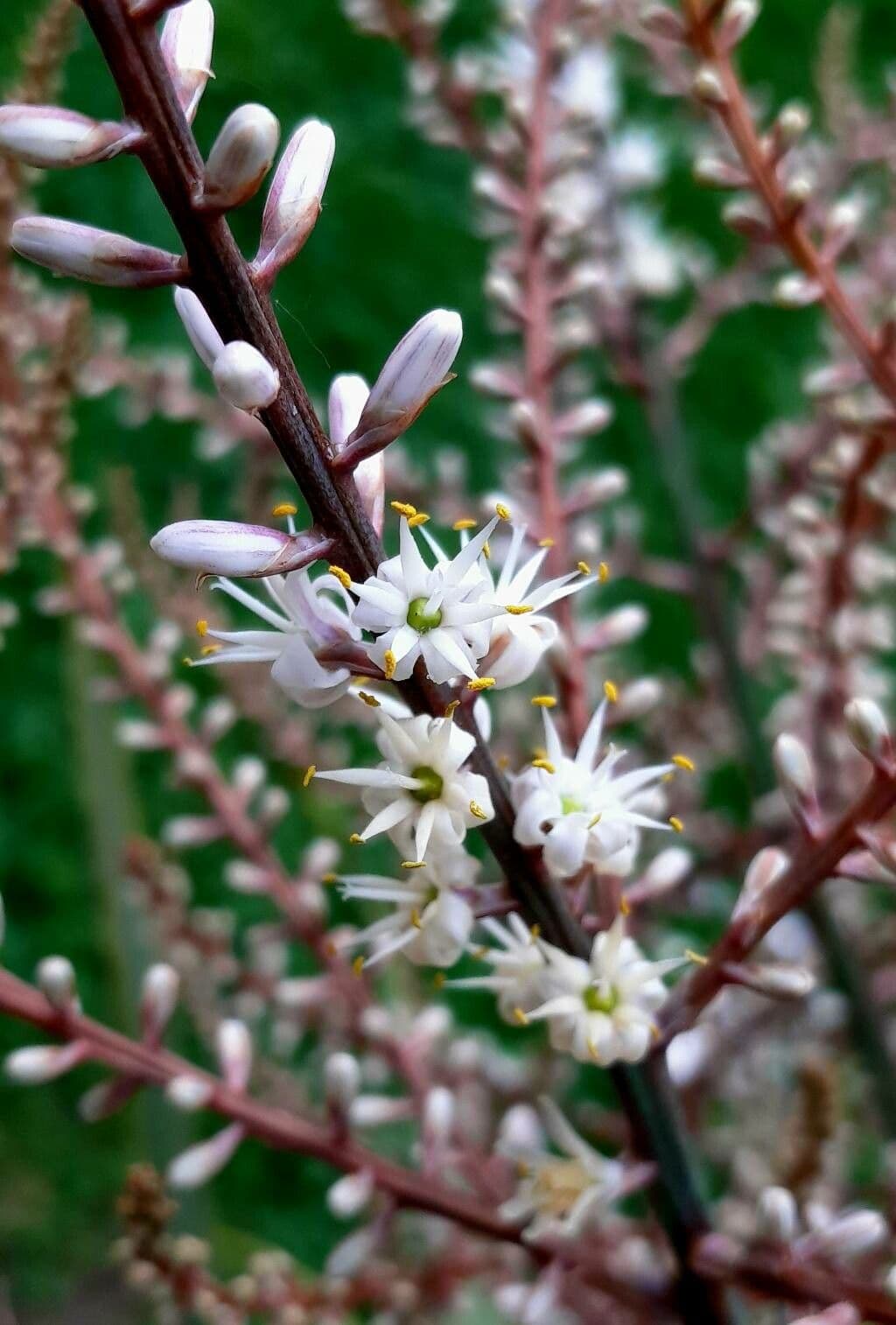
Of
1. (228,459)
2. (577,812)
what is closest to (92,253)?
(577,812)

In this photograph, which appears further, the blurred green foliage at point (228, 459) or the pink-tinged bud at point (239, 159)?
the blurred green foliage at point (228, 459)

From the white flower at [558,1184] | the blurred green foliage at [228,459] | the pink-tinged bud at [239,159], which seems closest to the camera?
the pink-tinged bud at [239,159]

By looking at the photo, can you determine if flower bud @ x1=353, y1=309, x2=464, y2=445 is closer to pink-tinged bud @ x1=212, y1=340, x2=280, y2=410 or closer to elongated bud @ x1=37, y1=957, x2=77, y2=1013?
pink-tinged bud @ x1=212, y1=340, x2=280, y2=410

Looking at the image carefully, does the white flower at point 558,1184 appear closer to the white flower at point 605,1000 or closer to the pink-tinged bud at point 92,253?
the white flower at point 605,1000

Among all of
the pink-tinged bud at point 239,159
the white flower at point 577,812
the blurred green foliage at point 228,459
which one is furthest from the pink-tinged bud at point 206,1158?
the blurred green foliage at point 228,459

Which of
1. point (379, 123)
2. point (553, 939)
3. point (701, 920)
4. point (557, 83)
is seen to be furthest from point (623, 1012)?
point (379, 123)

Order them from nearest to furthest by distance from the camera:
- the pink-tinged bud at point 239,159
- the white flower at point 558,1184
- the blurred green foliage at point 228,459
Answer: the pink-tinged bud at point 239,159 < the white flower at point 558,1184 < the blurred green foliage at point 228,459

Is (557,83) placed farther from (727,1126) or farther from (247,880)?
(727,1126)

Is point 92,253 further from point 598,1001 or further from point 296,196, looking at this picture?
point 598,1001
